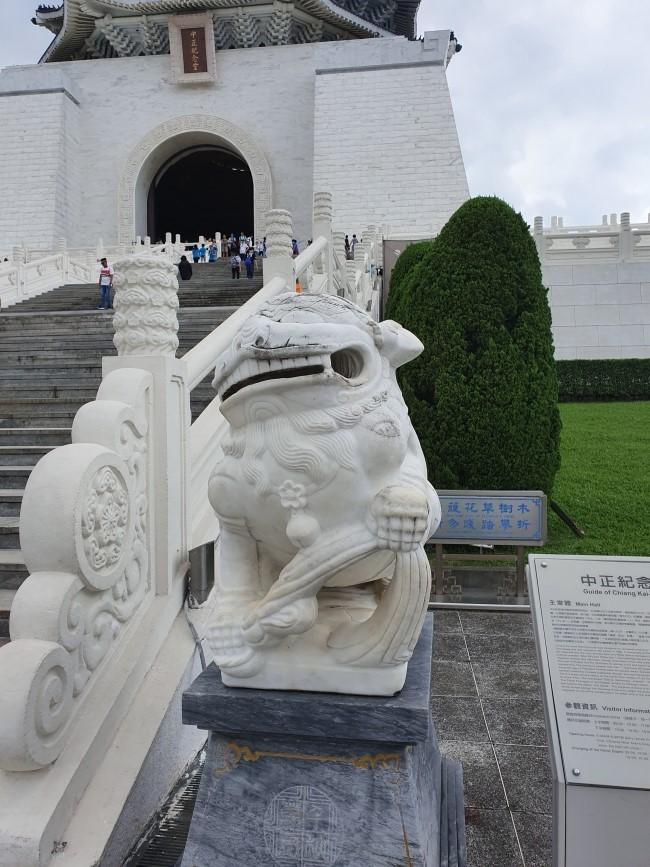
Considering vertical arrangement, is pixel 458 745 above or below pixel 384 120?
below

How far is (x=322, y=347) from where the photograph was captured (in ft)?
5.58

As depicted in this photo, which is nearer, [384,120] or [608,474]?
[608,474]

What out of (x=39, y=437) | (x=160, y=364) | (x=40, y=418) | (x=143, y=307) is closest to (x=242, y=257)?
(x=40, y=418)

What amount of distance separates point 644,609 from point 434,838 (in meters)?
0.93

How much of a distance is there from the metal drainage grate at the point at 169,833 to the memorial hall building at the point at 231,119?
19.5 meters

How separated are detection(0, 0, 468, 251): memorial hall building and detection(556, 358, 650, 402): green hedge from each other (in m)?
8.31

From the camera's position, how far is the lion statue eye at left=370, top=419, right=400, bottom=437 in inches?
67.8

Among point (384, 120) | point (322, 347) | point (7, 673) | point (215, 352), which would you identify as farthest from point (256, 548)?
point (384, 120)

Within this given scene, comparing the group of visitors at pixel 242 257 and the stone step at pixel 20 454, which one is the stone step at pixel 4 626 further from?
the group of visitors at pixel 242 257

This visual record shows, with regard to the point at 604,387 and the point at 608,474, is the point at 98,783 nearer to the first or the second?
the point at 608,474

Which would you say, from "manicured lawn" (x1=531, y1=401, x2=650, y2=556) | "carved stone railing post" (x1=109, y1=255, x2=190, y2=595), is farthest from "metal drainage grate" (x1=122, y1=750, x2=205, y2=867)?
"manicured lawn" (x1=531, y1=401, x2=650, y2=556)

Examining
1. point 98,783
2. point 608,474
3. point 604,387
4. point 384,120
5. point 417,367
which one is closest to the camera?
point 98,783

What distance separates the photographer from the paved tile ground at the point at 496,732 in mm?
2348

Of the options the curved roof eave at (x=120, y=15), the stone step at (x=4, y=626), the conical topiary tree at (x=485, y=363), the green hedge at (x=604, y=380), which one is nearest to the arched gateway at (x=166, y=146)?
the curved roof eave at (x=120, y=15)
